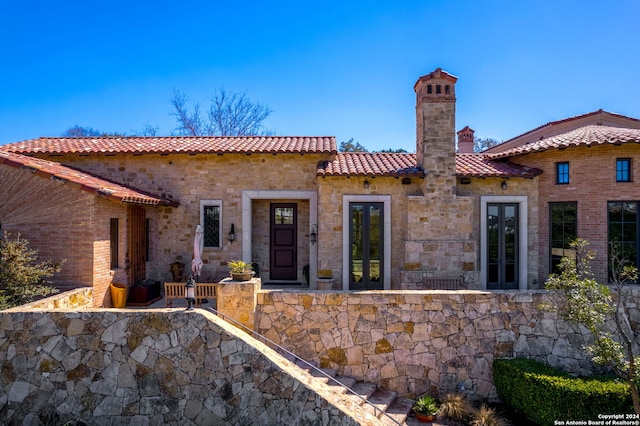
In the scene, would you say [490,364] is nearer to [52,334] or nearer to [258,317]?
[258,317]

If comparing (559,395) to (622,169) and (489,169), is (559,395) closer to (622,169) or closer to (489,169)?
(489,169)

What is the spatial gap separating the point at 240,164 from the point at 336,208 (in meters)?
3.68

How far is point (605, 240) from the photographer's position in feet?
35.1

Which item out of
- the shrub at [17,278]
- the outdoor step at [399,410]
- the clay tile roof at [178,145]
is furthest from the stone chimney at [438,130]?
the shrub at [17,278]

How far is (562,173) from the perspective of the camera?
37.3ft

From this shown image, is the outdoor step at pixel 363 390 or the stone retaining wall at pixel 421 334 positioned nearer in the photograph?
the outdoor step at pixel 363 390

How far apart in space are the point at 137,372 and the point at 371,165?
875cm

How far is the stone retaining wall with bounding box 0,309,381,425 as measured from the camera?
6805mm

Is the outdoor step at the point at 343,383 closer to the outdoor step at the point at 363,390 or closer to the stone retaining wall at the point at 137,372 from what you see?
the outdoor step at the point at 363,390

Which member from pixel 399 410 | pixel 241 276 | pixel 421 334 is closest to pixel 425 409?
pixel 399 410

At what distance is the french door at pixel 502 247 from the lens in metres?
11.7

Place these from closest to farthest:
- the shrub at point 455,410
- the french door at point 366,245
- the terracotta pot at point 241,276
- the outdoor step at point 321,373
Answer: the outdoor step at point 321,373 → the shrub at point 455,410 → the terracotta pot at point 241,276 → the french door at point 366,245

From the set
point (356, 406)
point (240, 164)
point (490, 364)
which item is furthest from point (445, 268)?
point (240, 164)

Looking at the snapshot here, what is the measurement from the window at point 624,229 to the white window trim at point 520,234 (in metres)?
2.23
